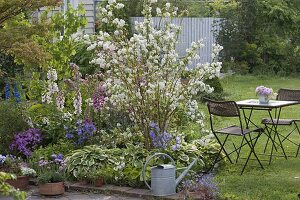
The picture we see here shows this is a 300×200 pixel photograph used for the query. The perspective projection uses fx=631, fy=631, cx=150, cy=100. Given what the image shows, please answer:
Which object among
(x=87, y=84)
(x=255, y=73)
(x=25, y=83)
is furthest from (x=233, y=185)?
(x=255, y=73)

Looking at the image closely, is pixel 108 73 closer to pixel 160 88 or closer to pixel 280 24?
pixel 160 88

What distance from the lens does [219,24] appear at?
19.5m

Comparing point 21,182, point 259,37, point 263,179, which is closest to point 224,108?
point 263,179

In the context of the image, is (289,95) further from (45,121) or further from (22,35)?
(22,35)

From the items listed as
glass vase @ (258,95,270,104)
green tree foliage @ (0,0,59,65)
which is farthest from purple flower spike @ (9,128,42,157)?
glass vase @ (258,95,270,104)

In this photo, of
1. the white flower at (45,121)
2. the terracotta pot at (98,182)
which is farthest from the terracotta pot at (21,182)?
the white flower at (45,121)

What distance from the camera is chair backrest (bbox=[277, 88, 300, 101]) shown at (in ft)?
27.5

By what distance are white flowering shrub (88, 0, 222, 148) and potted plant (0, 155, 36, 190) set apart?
129cm

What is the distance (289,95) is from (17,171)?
12.3 ft

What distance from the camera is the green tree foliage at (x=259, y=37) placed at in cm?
1903

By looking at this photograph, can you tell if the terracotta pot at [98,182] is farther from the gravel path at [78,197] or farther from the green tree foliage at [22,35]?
the green tree foliage at [22,35]

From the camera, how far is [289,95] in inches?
332

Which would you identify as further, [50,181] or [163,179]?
[50,181]

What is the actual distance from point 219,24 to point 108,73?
41.1ft
